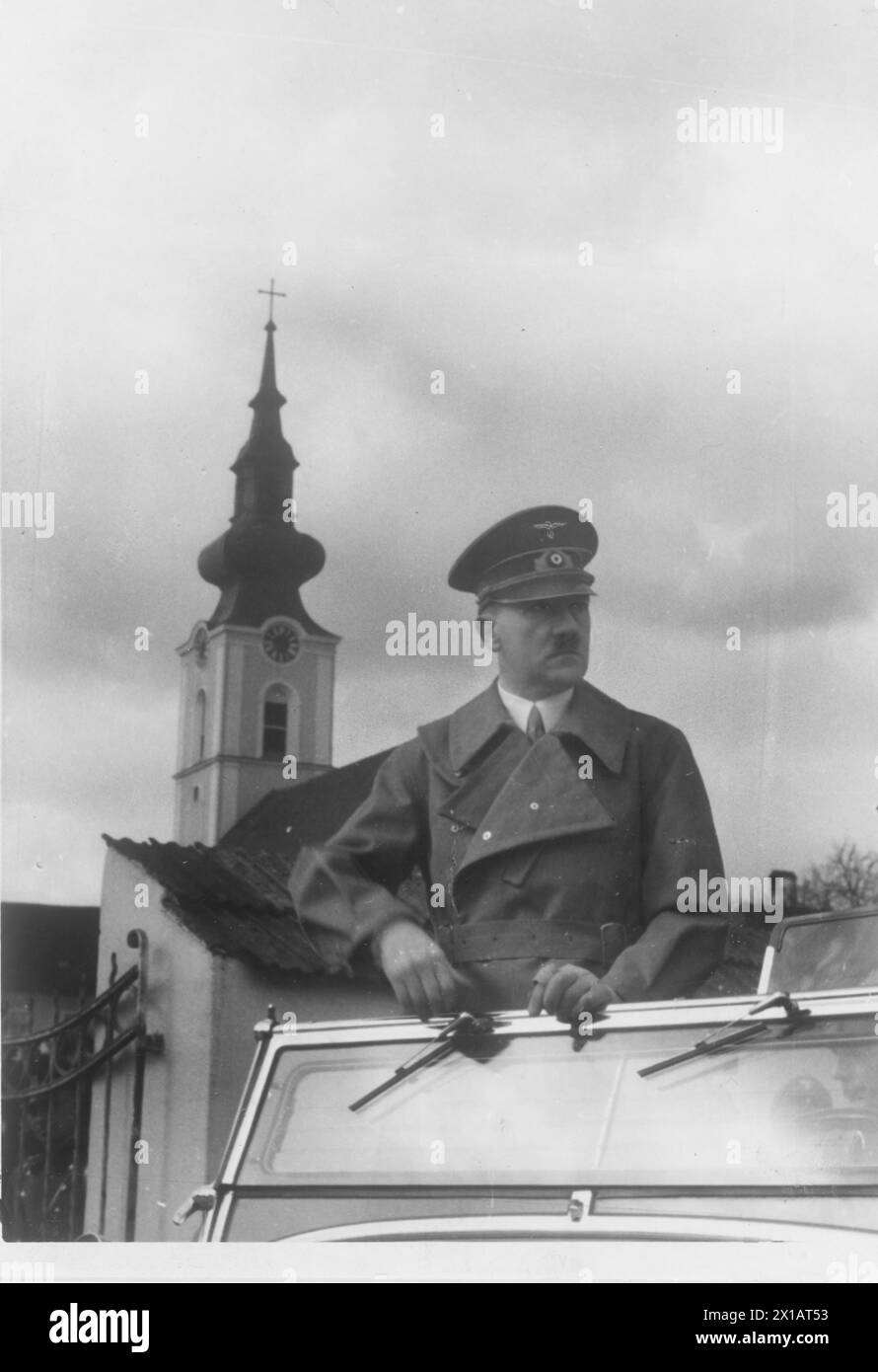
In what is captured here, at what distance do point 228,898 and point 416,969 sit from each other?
0.49 metres

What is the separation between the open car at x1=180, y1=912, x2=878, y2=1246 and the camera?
10.0 ft

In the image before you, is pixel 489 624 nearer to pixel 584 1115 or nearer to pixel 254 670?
pixel 254 670

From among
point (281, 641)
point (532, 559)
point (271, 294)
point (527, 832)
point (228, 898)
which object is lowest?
point (228, 898)

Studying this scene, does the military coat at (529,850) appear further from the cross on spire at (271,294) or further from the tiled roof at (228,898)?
the cross on spire at (271,294)

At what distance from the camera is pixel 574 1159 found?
123 inches

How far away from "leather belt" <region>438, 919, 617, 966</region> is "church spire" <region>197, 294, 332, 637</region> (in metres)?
0.79

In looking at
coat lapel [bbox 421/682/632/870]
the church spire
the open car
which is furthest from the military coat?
the church spire

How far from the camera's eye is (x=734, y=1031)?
121 inches

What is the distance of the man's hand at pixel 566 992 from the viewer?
10.8ft

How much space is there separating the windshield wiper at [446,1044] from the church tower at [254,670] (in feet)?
2.30

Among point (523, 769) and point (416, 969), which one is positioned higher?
point (523, 769)

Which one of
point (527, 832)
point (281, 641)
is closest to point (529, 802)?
point (527, 832)

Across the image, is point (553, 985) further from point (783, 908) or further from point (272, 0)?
point (272, 0)

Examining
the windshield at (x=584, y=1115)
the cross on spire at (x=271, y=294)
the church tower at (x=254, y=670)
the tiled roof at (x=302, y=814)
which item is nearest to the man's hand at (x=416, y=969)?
the windshield at (x=584, y=1115)
